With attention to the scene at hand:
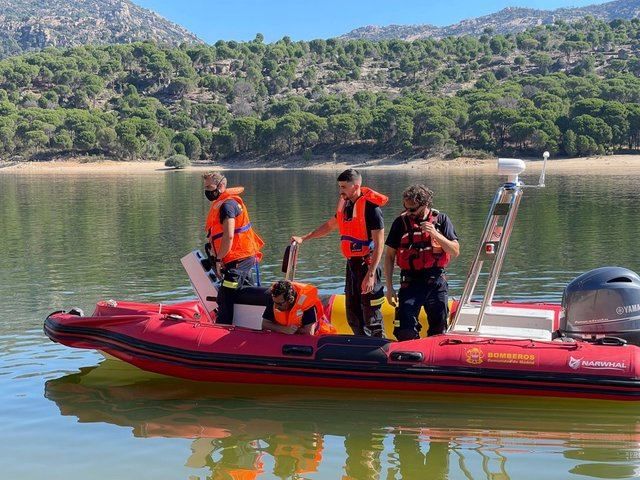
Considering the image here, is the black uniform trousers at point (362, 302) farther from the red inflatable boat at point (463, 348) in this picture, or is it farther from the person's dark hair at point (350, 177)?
the person's dark hair at point (350, 177)

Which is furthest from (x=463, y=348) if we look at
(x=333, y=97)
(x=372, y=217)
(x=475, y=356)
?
(x=333, y=97)

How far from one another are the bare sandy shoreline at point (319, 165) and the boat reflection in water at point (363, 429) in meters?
49.1

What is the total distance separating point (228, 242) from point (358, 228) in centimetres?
116

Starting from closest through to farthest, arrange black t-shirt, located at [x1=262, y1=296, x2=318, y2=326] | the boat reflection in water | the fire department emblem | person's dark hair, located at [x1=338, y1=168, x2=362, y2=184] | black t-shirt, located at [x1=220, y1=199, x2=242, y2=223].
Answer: the boat reflection in water → the fire department emblem → person's dark hair, located at [x1=338, y1=168, x2=362, y2=184] → black t-shirt, located at [x1=262, y1=296, x2=318, y2=326] → black t-shirt, located at [x1=220, y1=199, x2=242, y2=223]

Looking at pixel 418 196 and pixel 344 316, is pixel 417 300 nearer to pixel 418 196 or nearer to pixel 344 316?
pixel 418 196

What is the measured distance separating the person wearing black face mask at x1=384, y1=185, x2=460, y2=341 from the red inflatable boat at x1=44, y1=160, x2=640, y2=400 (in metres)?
0.29

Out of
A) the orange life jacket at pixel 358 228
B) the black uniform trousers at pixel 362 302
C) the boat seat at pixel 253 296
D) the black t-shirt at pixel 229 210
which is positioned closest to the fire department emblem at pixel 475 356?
the black uniform trousers at pixel 362 302

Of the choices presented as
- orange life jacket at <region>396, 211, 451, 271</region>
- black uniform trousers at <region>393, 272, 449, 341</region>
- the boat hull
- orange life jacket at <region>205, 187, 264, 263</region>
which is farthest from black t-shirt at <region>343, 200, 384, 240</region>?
orange life jacket at <region>205, 187, 264, 263</region>

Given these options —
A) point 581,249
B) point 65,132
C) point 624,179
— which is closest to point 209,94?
point 65,132

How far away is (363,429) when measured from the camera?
642 centimetres

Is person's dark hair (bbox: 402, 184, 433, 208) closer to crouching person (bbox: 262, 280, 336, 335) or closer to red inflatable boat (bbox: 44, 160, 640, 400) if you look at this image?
red inflatable boat (bbox: 44, 160, 640, 400)

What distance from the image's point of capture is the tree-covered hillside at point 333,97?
65.3 meters

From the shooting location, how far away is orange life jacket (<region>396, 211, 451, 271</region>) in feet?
21.8

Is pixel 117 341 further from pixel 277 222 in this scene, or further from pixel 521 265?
pixel 277 222
